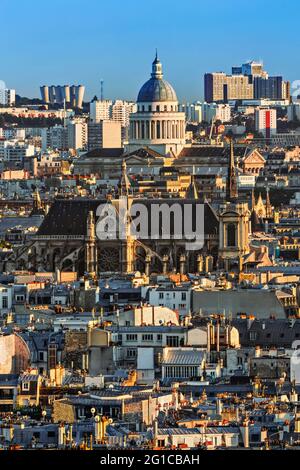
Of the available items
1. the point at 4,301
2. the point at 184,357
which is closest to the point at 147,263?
the point at 4,301

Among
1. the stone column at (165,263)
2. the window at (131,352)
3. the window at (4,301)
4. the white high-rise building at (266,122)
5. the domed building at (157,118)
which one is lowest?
the window at (131,352)

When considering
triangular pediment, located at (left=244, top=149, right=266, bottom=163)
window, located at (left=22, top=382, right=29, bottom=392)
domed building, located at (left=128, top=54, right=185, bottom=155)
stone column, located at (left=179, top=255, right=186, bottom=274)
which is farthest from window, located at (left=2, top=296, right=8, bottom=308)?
triangular pediment, located at (left=244, top=149, right=266, bottom=163)

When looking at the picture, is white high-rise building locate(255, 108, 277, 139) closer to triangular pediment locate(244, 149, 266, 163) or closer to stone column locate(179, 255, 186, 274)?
triangular pediment locate(244, 149, 266, 163)

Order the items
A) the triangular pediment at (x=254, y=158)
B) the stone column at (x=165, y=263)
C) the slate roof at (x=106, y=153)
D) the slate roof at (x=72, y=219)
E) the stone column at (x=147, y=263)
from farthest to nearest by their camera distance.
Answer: the triangular pediment at (x=254, y=158) < the slate roof at (x=106, y=153) < the slate roof at (x=72, y=219) < the stone column at (x=165, y=263) < the stone column at (x=147, y=263)

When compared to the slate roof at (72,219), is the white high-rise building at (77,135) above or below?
above

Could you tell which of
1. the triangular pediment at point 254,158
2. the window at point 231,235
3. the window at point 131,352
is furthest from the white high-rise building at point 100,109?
the window at point 131,352

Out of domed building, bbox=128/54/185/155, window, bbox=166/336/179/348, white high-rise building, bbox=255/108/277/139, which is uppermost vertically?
white high-rise building, bbox=255/108/277/139

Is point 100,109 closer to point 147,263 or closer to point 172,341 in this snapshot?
point 147,263

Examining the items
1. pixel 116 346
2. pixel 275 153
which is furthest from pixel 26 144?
pixel 116 346

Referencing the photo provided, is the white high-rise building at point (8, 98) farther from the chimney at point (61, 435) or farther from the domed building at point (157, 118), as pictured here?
the chimney at point (61, 435)
